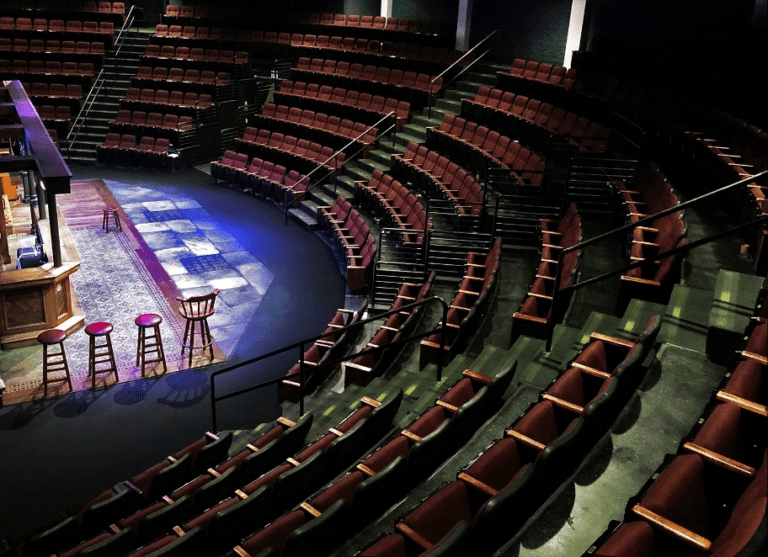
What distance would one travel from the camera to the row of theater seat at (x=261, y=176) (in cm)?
1097

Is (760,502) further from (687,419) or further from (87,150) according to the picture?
(87,150)

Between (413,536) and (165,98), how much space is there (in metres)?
12.9

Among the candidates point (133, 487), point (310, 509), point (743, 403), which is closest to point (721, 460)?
point (743, 403)

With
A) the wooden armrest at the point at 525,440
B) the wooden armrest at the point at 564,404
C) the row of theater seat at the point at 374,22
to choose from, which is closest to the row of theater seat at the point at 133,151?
the row of theater seat at the point at 374,22

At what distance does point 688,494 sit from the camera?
247 centimetres

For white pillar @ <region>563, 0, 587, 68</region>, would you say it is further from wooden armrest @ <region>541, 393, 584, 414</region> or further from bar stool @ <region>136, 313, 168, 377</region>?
wooden armrest @ <region>541, 393, 584, 414</region>

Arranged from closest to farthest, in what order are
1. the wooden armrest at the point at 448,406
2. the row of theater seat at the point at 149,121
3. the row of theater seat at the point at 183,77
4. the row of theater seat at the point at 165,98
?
the wooden armrest at the point at 448,406 < the row of theater seat at the point at 149,121 < the row of theater seat at the point at 165,98 < the row of theater seat at the point at 183,77

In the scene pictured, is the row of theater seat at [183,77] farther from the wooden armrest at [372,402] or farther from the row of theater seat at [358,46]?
the wooden armrest at [372,402]

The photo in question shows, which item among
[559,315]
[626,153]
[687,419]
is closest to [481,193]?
[626,153]

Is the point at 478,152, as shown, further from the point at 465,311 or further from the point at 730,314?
the point at 730,314

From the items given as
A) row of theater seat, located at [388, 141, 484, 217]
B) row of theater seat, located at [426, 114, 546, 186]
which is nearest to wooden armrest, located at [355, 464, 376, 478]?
row of theater seat, located at [388, 141, 484, 217]

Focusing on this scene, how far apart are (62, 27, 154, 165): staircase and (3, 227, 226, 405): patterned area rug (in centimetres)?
448

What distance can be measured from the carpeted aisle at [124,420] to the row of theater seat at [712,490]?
3.76 m

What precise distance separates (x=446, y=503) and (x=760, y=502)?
4.06ft
